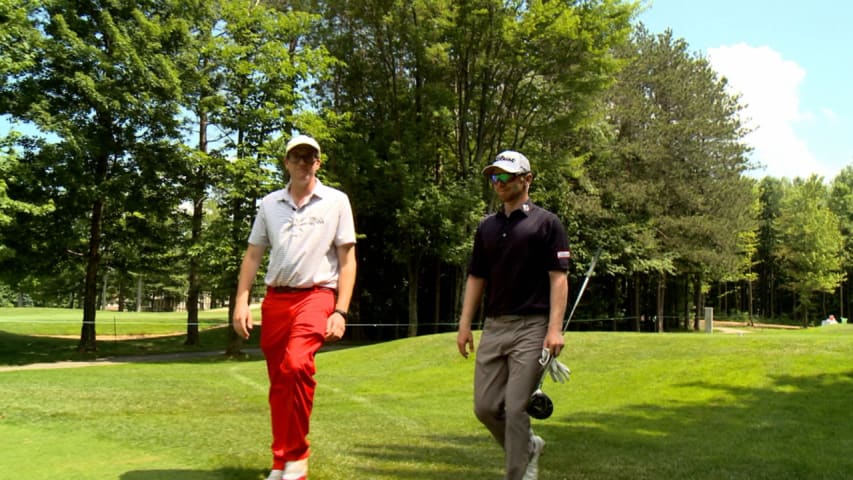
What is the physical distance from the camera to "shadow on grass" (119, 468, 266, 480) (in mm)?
4562

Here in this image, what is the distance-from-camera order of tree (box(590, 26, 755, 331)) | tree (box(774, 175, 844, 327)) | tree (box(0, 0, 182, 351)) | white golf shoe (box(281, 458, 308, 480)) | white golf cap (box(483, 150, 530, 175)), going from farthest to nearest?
1. tree (box(774, 175, 844, 327))
2. tree (box(590, 26, 755, 331))
3. tree (box(0, 0, 182, 351))
4. white golf cap (box(483, 150, 530, 175))
5. white golf shoe (box(281, 458, 308, 480))

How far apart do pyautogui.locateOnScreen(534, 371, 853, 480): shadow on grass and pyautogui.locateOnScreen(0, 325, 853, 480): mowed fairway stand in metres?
0.03

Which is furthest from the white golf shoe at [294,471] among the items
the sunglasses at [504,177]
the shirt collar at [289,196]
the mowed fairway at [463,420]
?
the sunglasses at [504,177]

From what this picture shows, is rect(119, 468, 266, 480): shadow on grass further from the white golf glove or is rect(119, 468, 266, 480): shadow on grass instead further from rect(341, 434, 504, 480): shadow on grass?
the white golf glove

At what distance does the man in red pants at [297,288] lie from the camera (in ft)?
13.6

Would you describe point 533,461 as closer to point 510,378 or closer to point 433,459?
point 510,378

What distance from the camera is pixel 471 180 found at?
93.9 ft

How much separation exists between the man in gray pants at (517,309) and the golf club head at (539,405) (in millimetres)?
41

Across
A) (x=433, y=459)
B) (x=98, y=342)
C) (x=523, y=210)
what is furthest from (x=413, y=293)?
(x=523, y=210)

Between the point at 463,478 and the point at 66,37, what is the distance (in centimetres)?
2271

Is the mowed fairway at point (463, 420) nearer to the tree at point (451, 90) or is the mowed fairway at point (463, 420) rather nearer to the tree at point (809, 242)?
the tree at point (451, 90)

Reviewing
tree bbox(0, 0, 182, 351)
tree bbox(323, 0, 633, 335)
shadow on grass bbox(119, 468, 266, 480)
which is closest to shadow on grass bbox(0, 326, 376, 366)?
tree bbox(0, 0, 182, 351)

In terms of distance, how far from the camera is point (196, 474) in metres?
4.68

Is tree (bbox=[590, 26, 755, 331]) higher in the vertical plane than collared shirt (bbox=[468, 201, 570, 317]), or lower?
higher
